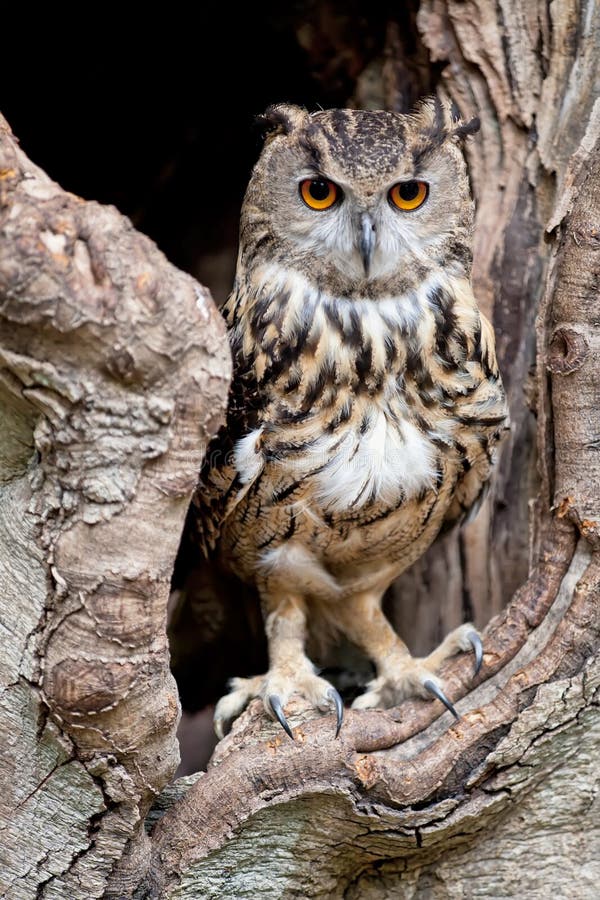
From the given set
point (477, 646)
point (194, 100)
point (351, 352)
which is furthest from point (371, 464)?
point (194, 100)

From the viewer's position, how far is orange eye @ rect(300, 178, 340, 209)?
5.98 ft

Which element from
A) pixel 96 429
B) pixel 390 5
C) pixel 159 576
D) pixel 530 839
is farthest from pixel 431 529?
pixel 390 5

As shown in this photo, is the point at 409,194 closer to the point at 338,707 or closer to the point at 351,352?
the point at 351,352

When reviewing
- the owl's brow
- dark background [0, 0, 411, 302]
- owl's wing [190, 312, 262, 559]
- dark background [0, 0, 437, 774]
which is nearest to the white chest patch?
owl's wing [190, 312, 262, 559]

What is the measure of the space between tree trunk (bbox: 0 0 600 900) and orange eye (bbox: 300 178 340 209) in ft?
1.39

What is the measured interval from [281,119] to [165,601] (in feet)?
3.25

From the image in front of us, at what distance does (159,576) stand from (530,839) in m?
0.90

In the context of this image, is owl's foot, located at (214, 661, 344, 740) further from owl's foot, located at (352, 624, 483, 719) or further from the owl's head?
the owl's head

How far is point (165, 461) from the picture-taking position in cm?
133

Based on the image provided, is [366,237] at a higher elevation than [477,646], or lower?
higher

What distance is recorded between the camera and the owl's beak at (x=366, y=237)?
1.74 metres

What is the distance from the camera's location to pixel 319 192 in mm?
1831

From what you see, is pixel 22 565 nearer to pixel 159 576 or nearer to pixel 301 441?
pixel 159 576

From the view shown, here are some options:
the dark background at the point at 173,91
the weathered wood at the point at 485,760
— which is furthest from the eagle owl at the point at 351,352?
the dark background at the point at 173,91
